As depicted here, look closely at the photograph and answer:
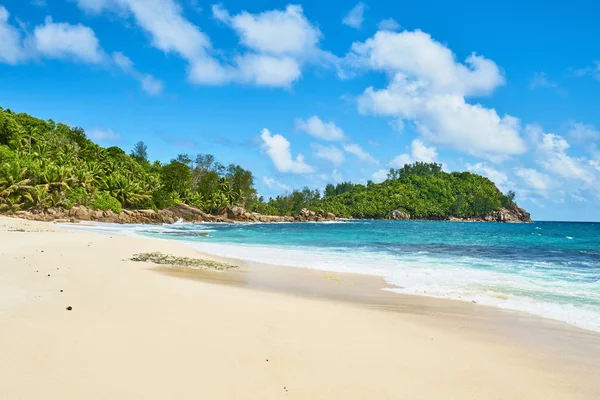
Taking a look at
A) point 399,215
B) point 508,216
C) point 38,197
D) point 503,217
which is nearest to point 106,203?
point 38,197

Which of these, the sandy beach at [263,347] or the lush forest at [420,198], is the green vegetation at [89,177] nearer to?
the sandy beach at [263,347]

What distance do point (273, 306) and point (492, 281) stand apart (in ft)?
29.1

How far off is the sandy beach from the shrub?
5880 cm

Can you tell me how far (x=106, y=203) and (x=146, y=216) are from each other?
6693 mm

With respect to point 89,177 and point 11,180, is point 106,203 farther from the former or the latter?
point 11,180

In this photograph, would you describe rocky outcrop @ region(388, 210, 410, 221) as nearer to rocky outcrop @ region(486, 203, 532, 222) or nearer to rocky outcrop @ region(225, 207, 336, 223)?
rocky outcrop @ region(486, 203, 532, 222)

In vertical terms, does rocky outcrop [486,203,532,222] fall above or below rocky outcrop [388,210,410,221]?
above

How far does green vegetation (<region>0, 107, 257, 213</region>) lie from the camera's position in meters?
52.3

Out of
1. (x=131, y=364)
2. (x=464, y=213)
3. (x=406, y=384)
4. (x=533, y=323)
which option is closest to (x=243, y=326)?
(x=131, y=364)

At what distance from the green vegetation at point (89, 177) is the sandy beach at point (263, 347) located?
5215 cm

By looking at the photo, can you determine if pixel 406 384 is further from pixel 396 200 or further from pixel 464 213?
pixel 464 213

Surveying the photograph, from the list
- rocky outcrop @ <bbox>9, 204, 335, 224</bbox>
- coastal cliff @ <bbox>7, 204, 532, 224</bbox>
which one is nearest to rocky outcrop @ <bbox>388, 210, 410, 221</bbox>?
coastal cliff @ <bbox>7, 204, 532, 224</bbox>

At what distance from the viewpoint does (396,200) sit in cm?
16888

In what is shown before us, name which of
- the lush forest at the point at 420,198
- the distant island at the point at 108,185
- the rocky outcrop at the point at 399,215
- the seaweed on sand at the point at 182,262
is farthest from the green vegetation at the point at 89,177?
the rocky outcrop at the point at 399,215
